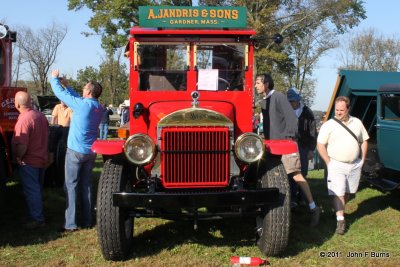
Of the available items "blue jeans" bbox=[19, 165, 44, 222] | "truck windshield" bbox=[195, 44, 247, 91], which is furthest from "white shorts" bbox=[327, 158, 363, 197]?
"blue jeans" bbox=[19, 165, 44, 222]

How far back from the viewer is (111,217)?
14.2 feet

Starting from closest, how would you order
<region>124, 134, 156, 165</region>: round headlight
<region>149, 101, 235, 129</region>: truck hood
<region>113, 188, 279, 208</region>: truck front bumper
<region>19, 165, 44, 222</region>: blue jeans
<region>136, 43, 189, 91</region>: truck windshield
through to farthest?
<region>113, 188, 279, 208</region>: truck front bumper, <region>124, 134, 156, 165</region>: round headlight, <region>149, 101, 235, 129</region>: truck hood, <region>136, 43, 189, 91</region>: truck windshield, <region>19, 165, 44, 222</region>: blue jeans

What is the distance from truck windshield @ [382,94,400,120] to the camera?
6.77 m

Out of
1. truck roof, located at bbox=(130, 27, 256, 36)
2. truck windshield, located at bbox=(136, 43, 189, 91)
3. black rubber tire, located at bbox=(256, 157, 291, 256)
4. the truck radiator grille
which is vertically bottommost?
black rubber tire, located at bbox=(256, 157, 291, 256)

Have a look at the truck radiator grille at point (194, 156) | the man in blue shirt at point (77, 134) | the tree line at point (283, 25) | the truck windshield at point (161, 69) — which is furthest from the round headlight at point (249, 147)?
the tree line at point (283, 25)

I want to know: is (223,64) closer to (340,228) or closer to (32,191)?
(340,228)

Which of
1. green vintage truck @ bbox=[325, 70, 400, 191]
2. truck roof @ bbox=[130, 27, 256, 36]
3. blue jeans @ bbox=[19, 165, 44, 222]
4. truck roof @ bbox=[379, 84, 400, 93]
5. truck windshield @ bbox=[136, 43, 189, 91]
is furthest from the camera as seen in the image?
green vintage truck @ bbox=[325, 70, 400, 191]

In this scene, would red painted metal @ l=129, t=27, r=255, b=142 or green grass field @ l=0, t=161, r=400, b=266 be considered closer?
green grass field @ l=0, t=161, r=400, b=266

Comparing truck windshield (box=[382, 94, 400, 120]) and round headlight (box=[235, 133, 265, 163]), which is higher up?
truck windshield (box=[382, 94, 400, 120])

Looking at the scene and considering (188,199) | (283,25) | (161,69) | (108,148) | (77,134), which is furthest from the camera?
(283,25)

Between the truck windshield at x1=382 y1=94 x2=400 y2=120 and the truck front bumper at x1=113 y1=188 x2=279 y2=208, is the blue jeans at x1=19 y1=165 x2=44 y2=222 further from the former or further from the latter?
the truck windshield at x1=382 y1=94 x2=400 y2=120

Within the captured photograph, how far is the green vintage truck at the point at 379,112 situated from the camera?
6449 millimetres

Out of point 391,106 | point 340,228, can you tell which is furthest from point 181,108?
point 391,106

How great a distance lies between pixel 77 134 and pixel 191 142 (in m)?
1.67
